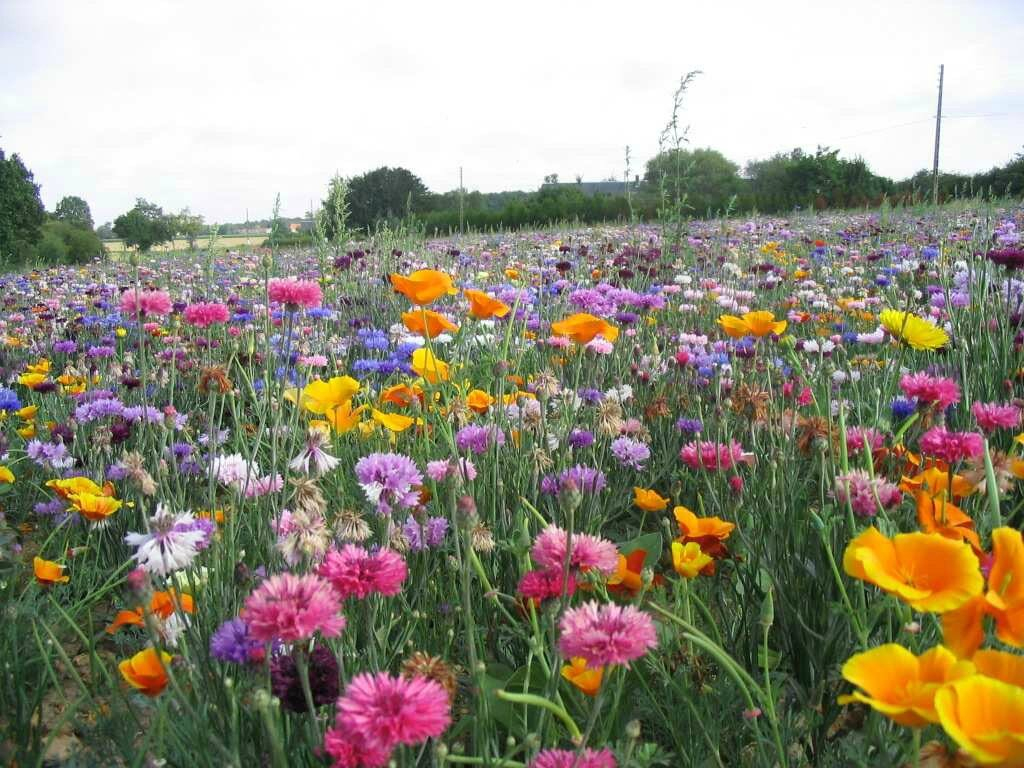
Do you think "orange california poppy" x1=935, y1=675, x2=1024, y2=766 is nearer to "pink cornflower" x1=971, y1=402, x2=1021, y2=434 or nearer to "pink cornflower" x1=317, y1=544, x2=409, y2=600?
"pink cornflower" x1=317, y1=544, x2=409, y2=600

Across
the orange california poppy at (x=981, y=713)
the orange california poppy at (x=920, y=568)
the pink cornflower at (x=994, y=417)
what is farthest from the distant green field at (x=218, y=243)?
the orange california poppy at (x=981, y=713)

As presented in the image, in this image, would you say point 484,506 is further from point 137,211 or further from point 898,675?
point 137,211

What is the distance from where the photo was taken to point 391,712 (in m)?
0.67

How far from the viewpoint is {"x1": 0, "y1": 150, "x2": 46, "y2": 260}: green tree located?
977 inches

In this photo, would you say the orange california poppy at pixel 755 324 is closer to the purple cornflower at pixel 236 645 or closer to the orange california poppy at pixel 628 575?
the orange california poppy at pixel 628 575

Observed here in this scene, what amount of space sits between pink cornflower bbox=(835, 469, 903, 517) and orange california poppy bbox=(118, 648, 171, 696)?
3.34 feet

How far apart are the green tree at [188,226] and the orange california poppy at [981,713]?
7.07 meters

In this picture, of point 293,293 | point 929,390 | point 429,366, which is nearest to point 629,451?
point 429,366

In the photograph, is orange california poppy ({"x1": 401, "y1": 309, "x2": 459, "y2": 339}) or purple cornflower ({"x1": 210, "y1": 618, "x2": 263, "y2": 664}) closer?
purple cornflower ({"x1": 210, "y1": 618, "x2": 263, "y2": 664})

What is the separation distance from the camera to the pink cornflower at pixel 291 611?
2.36 ft

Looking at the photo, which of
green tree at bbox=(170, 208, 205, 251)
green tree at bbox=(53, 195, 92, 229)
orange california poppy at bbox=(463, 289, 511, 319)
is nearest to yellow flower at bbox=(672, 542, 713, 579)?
orange california poppy at bbox=(463, 289, 511, 319)

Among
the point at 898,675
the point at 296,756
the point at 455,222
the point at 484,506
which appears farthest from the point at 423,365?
the point at 455,222

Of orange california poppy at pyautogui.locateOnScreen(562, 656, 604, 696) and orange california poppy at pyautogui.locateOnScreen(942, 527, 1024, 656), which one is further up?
orange california poppy at pyautogui.locateOnScreen(942, 527, 1024, 656)

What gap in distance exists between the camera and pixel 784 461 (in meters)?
1.55
